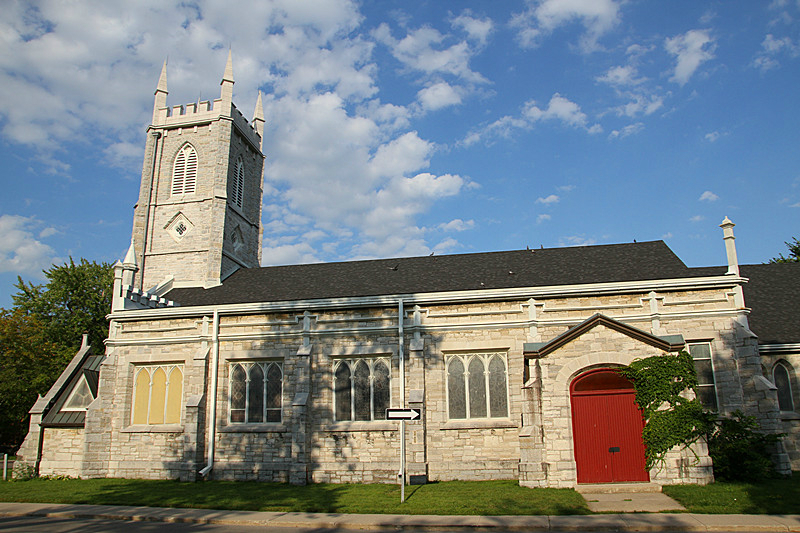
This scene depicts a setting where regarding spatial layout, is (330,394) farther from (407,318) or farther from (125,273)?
(125,273)

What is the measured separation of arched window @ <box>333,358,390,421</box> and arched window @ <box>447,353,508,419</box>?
2.25 m

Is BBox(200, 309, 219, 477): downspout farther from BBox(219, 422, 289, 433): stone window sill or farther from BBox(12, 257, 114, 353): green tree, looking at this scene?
BBox(12, 257, 114, 353): green tree

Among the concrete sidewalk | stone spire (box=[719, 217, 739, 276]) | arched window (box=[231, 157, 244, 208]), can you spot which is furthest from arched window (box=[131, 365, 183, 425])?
stone spire (box=[719, 217, 739, 276])

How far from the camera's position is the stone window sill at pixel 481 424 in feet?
56.3

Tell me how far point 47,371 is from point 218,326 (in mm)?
18501

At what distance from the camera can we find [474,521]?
1133 centimetres

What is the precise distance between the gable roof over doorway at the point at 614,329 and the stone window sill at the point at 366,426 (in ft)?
18.0

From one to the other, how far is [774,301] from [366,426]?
54.4ft

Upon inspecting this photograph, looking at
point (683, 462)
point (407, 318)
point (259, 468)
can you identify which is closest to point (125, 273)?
point (259, 468)

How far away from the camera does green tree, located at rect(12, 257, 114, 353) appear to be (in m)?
36.2

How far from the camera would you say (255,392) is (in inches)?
755

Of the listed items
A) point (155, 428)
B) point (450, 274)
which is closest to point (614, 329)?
point (450, 274)

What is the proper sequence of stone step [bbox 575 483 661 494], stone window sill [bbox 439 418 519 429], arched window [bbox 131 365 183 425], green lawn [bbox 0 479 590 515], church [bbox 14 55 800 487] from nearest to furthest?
1. green lawn [bbox 0 479 590 515]
2. stone step [bbox 575 483 661 494]
3. church [bbox 14 55 800 487]
4. stone window sill [bbox 439 418 519 429]
5. arched window [bbox 131 365 183 425]

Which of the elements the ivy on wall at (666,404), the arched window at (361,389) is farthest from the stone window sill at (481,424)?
the ivy on wall at (666,404)
